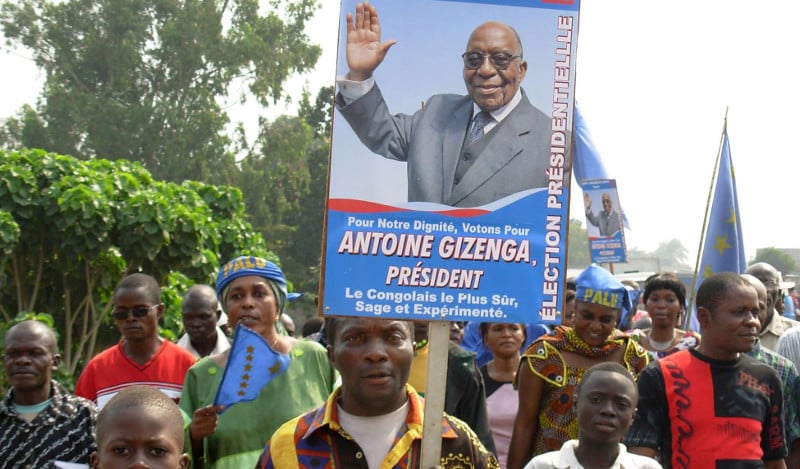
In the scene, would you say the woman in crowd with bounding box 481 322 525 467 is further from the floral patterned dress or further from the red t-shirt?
the red t-shirt

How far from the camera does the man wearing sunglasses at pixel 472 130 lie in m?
3.38

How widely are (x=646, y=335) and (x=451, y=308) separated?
13.4 feet

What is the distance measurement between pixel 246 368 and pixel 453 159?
4.10 feet

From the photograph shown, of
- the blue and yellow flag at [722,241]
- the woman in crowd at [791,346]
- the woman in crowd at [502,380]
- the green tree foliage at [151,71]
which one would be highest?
the green tree foliage at [151,71]

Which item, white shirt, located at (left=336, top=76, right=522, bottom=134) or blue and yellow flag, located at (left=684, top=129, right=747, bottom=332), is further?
blue and yellow flag, located at (left=684, top=129, right=747, bottom=332)

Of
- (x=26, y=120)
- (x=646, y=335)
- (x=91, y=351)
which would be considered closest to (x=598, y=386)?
(x=646, y=335)

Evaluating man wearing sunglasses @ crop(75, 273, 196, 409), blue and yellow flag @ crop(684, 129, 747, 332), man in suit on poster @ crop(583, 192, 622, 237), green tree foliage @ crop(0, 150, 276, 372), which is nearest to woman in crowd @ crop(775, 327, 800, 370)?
blue and yellow flag @ crop(684, 129, 747, 332)

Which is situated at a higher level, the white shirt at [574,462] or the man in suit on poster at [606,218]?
the man in suit on poster at [606,218]

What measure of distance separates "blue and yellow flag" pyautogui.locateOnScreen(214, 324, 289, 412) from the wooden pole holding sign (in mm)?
1011

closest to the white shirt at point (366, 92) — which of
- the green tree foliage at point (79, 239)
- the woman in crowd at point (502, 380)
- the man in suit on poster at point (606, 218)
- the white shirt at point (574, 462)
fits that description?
Result: the white shirt at point (574, 462)

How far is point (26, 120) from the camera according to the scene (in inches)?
1439

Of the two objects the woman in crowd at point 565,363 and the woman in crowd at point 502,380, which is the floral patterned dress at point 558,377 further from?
the woman in crowd at point 502,380

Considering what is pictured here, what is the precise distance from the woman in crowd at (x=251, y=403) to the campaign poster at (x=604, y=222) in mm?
8043

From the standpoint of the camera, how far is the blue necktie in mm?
3432
